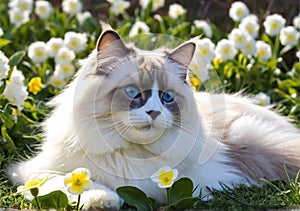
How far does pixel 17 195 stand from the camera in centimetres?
358

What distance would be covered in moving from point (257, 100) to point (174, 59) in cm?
176

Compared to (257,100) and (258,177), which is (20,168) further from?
(257,100)

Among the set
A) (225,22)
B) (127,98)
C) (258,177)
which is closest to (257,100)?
(258,177)

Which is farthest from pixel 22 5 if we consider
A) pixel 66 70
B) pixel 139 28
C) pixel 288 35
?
pixel 288 35

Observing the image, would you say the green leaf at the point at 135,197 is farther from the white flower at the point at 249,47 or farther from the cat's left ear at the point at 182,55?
the white flower at the point at 249,47

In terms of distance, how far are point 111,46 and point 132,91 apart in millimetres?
283

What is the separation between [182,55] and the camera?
3502 mm

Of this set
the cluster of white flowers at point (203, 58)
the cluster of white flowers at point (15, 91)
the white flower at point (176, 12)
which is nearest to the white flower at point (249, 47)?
the cluster of white flowers at point (203, 58)

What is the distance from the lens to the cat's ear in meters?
3.32

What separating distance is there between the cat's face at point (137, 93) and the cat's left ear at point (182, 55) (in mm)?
25

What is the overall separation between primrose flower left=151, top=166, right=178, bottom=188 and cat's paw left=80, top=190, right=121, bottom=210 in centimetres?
22

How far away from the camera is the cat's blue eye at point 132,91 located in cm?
321

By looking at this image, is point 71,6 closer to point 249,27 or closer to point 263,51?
point 249,27

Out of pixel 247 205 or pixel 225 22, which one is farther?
pixel 225 22
